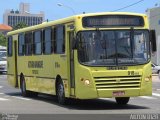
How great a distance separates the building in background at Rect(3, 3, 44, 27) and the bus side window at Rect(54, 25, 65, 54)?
106 meters

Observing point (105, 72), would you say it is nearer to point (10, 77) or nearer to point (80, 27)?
point (80, 27)

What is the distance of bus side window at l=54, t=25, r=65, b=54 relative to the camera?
1895 centimetres

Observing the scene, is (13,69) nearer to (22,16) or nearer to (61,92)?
(61,92)

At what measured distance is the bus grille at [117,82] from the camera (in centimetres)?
1727

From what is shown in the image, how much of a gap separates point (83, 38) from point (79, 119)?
12.9ft

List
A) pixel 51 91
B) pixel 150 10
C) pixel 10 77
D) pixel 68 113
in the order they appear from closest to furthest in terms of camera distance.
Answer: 1. pixel 68 113
2. pixel 51 91
3. pixel 10 77
4. pixel 150 10

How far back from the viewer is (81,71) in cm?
1731

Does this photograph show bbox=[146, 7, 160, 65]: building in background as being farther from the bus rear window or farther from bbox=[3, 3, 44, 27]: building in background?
bbox=[3, 3, 44, 27]: building in background

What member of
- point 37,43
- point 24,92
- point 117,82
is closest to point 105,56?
point 117,82

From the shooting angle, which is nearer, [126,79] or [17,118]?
[17,118]

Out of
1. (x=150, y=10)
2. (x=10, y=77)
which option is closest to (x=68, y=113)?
(x=10, y=77)

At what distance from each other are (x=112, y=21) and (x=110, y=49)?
→ 101cm

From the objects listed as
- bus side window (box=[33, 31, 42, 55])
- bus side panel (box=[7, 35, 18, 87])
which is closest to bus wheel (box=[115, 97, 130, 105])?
bus side window (box=[33, 31, 42, 55])

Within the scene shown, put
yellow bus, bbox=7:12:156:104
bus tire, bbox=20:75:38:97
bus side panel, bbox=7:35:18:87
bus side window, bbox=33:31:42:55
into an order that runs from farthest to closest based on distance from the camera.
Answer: bus side panel, bbox=7:35:18:87
bus tire, bbox=20:75:38:97
bus side window, bbox=33:31:42:55
yellow bus, bbox=7:12:156:104
